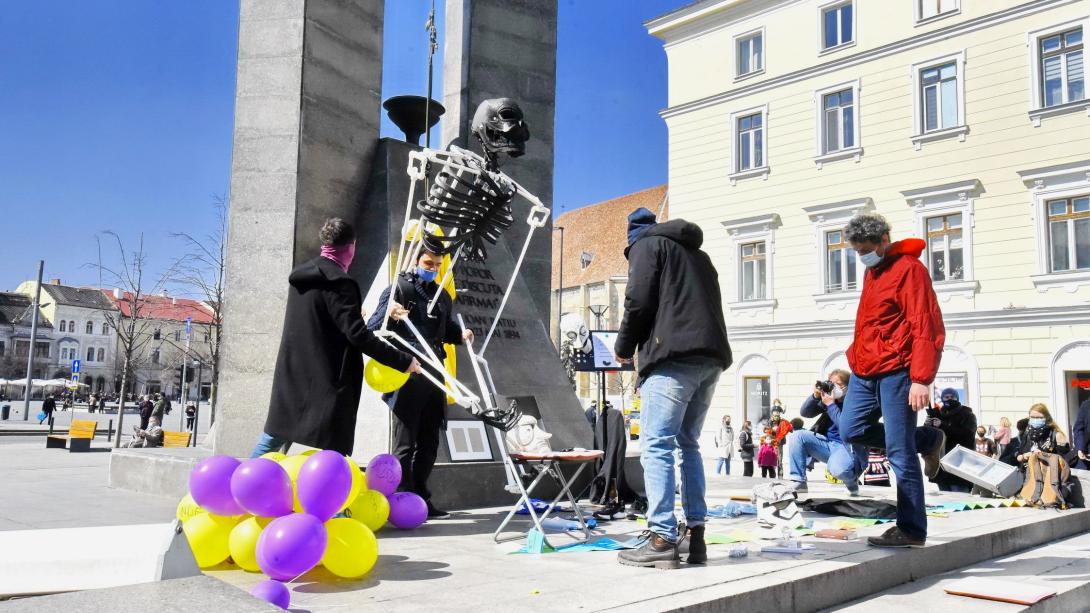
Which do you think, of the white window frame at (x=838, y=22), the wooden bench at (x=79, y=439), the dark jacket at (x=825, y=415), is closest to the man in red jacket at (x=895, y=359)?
the dark jacket at (x=825, y=415)

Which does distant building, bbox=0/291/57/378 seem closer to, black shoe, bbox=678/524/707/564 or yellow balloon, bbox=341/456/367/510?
yellow balloon, bbox=341/456/367/510

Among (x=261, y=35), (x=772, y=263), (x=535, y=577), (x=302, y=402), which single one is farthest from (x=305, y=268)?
(x=772, y=263)

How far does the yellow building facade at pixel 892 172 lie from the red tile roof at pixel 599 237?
32452mm

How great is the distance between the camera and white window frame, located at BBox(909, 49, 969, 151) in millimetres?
22516

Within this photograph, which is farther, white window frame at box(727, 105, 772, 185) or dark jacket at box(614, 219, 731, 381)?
white window frame at box(727, 105, 772, 185)

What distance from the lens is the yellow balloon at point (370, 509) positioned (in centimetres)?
430

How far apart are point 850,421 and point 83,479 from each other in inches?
275

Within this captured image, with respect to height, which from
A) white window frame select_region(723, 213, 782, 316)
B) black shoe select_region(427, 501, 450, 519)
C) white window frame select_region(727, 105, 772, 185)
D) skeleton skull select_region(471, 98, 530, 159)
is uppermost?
white window frame select_region(727, 105, 772, 185)

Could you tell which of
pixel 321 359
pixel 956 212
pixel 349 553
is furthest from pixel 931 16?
pixel 349 553

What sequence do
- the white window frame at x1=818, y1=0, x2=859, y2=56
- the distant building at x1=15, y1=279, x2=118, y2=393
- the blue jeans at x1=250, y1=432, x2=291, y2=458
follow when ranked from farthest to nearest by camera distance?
1. the distant building at x1=15, y1=279, x2=118, y2=393
2. the white window frame at x1=818, y1=0, x2=859, y2=56
3. the blue jeans at x1=250, y1=432, x2=291, y2=458

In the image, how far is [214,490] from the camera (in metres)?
3.68

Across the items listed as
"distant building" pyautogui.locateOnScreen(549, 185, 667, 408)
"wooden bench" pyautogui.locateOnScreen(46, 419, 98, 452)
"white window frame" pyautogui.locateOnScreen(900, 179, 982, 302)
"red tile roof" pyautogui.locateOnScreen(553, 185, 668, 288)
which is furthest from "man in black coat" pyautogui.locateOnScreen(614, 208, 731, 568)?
"red tile roof" pyautogui.locateOnScreen(553, 185, 668, 288)

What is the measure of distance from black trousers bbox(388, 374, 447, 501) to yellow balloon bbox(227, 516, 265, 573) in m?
1.59

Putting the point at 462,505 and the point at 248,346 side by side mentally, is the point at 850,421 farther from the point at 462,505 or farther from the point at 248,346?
the point at 248,346
